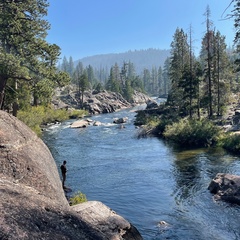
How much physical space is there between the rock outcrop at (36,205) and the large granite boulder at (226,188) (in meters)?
8.55

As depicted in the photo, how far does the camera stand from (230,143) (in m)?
32.9

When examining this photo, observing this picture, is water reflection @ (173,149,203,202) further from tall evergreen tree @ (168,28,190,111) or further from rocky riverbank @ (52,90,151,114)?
rocky riverbank @ (52,90,151,114)

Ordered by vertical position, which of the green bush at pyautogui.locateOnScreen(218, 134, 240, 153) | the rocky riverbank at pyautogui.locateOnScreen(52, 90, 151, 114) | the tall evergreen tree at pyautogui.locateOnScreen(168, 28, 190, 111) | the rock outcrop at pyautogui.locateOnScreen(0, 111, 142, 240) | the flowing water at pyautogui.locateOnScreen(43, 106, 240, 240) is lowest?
the flowing water at pyautogui.locateOnScreen(43, 106, 240, 240)

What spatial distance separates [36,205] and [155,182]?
1476 centimetres

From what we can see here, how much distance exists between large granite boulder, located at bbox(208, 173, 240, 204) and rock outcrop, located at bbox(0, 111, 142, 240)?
28.0ft

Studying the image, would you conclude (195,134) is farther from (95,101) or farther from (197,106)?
(95,101)

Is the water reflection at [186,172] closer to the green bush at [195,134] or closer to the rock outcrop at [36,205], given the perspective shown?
the green bush at [195,134]

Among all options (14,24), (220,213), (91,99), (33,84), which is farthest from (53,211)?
(91,99)

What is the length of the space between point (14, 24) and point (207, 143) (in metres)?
24.4

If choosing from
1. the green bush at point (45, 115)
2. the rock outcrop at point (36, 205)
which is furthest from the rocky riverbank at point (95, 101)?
the rock outcrop at point (36, 205)

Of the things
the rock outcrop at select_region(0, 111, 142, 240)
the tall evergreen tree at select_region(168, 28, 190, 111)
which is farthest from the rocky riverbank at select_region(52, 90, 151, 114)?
the rock outcrop at select_region(0, 111, 142, 240)

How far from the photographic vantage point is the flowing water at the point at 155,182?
15.1 meters

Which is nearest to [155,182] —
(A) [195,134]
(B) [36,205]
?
(B) [36,205]

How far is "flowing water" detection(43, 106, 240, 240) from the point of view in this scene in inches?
593
